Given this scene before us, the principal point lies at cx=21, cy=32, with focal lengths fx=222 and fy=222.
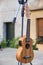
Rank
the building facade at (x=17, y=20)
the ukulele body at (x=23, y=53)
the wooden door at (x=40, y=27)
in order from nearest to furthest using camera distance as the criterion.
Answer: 1. the ukulele body at (x=23, y=53)
2. the building facade at (x=17, y=20)
3. the wooden door at (x=40, y=27)

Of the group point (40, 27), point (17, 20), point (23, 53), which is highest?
point (17, 20)

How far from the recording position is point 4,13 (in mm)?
10781

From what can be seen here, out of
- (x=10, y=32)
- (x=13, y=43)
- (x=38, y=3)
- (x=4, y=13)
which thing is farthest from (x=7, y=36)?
(x=38, y=3)

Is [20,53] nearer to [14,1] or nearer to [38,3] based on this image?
[38,3]

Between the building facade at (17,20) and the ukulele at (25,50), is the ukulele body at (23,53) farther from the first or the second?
the building facade at (17,20)

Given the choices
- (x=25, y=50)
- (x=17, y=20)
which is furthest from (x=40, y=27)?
(x=25, y=50)

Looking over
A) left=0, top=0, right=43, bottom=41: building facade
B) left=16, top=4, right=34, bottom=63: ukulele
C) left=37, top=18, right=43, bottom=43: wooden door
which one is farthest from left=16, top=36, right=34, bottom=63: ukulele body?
left=37, top=18, right=43, bottom=43: wooden door

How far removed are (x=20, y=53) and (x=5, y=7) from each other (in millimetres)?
7972

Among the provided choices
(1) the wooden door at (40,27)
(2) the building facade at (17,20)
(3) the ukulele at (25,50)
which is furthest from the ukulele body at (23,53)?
(1) the wooden door at (40,27)

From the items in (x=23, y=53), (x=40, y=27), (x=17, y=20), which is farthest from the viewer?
(x=17, y=20)

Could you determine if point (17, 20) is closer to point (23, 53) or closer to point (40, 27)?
point (40, 27)

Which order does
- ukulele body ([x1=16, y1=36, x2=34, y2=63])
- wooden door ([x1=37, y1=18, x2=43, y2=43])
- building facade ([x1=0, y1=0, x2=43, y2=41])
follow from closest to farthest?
1. ukulele body ([x1=16, y1=36, x2=34, y2=63])
2. building facade ([x1=0, y1=0, x2=43, y2=41])
3. wooden door ([x1=37, y1=18, x2=43, y2=43])

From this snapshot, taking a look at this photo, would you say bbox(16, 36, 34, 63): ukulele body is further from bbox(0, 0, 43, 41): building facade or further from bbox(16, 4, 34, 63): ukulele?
bbox(0, 0, 43, 41): building facade

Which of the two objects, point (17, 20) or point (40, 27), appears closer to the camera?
point (40, 27)
